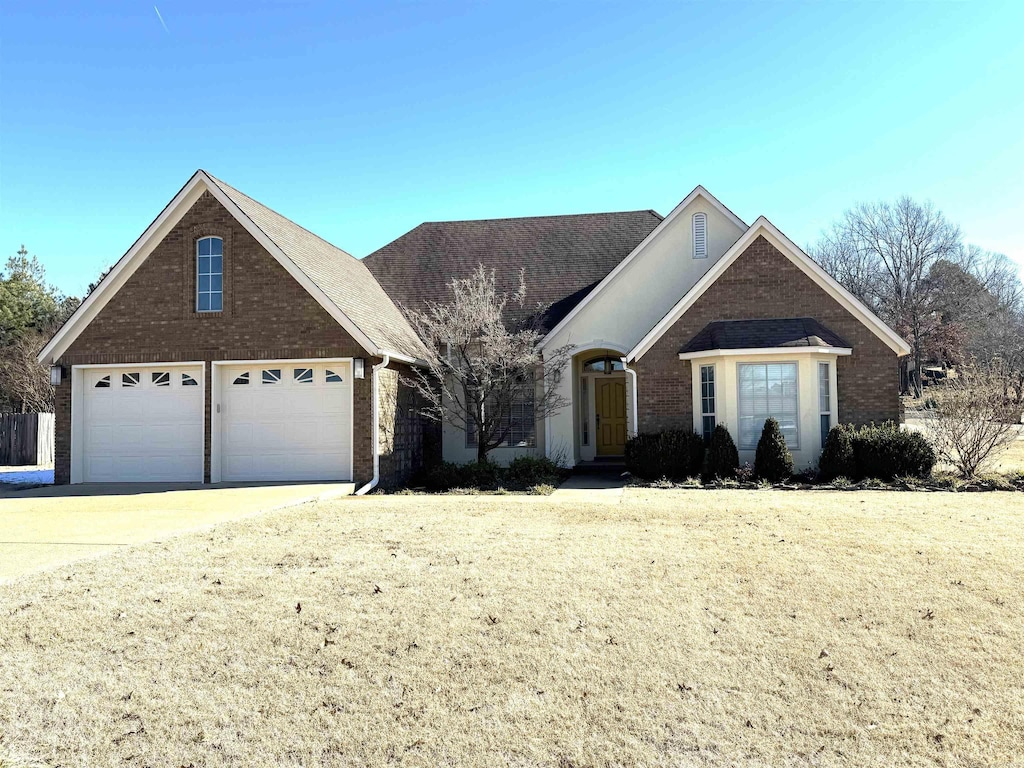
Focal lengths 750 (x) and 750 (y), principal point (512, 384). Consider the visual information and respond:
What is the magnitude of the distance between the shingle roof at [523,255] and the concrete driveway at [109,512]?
7624 millimetres

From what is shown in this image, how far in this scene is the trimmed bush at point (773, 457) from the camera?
1505 cm

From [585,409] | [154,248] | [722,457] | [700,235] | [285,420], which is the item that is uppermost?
[700,235]

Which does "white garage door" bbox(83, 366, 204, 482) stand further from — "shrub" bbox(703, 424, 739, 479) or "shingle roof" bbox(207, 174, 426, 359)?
"shrub" bbox(703, 424, 739, 479)

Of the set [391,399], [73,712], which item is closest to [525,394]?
[391,399]

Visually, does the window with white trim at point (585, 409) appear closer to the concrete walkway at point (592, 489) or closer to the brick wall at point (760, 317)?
the concrete walkway at point (592, 489)

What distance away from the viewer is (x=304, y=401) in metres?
15.8

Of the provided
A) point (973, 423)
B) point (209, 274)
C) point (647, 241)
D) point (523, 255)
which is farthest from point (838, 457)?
point (209, 274)

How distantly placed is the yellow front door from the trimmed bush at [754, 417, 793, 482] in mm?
6442

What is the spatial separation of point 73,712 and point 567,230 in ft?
62.9

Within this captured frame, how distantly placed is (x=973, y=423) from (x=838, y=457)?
2.83 meters

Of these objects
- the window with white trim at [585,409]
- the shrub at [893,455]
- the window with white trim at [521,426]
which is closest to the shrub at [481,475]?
the window with white trim at [521,426]

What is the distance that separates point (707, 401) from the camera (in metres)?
16.6

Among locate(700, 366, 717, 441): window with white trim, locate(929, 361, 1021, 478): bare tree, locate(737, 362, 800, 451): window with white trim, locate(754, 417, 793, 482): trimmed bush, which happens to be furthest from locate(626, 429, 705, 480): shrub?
locate(929, 361, 1021, 478): bare tree

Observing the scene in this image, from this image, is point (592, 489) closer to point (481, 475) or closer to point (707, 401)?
point (481, 475)
